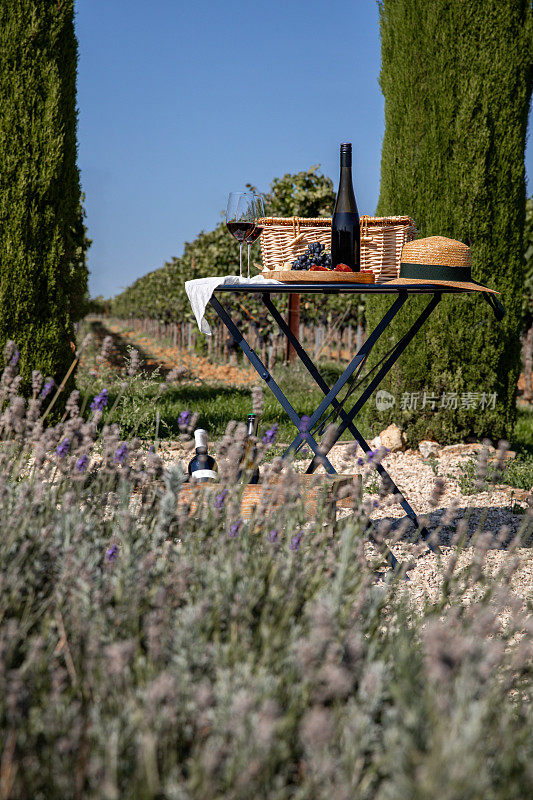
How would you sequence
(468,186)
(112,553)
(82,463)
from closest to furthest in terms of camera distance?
1. (112,553)
2. (82,463)
3. (468,186)

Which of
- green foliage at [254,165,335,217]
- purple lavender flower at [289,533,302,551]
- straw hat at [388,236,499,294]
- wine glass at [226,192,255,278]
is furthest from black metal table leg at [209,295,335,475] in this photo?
green foliage at [254,165,335,217]

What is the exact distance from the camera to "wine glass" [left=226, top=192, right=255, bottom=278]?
3668mm

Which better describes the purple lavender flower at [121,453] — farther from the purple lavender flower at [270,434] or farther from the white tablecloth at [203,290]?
the white tablecloth at [203,290]

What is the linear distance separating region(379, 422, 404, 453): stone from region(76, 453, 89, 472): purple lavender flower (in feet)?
14.4

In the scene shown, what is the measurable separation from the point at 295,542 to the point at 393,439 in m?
4.55

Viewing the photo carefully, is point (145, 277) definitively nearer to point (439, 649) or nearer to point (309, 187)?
point (309, 187)

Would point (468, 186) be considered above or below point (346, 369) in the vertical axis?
above

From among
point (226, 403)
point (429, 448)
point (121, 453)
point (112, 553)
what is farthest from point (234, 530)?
point (226, 403)

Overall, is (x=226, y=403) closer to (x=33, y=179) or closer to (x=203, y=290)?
(x=33, y=179)

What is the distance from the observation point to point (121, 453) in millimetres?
2617

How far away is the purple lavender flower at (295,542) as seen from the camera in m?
2.21

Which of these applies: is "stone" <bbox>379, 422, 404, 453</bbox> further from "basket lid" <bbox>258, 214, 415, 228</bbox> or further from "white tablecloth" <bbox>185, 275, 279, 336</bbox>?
"white tablecloth" <bbox>185, 275, 279, 336</bbox>

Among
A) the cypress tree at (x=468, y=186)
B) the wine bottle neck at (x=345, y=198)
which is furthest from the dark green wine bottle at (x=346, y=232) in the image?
the cypress tree at (x=468, y=186)

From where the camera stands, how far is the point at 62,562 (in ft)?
6.38
